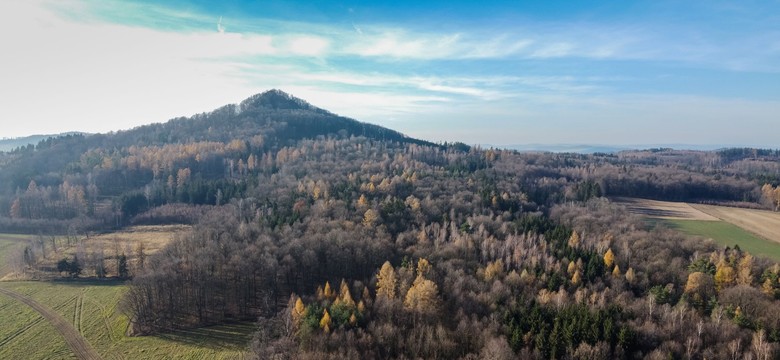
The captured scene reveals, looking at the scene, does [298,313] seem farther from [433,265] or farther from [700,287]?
[700,287]

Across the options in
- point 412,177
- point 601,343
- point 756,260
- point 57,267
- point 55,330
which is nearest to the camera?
point 601,343

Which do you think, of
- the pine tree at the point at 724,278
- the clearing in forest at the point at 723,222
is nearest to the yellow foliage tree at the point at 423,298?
the pine tree at the point at 724,278

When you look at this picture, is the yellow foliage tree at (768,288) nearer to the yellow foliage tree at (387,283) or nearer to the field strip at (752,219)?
the field strip at (752,219)

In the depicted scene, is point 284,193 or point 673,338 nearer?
point 673,338

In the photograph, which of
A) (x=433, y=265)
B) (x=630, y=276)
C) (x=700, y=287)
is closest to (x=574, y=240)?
(x=630, y=276)

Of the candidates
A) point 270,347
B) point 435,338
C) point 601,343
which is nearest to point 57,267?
point 270,347

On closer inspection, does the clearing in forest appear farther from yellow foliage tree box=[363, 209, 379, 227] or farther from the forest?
yellow foliage tree box=[363, 209, 379, 227]

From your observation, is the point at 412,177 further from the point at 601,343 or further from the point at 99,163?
the point at 99,163
